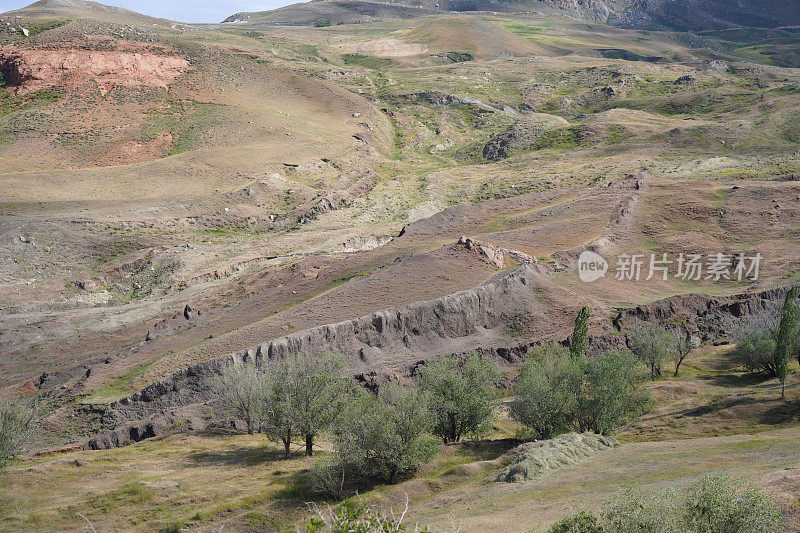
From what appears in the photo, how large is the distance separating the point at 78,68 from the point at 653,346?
427ft

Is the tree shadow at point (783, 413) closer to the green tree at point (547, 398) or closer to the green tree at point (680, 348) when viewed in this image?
the green tree at point (547, 398)

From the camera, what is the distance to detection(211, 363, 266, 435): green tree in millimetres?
40000

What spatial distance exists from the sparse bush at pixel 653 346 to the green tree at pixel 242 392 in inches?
1292

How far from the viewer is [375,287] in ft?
184

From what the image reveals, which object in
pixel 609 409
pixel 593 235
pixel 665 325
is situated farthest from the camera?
pixel 593 235

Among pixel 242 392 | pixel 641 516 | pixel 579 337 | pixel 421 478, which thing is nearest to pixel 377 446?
pixel 421 478

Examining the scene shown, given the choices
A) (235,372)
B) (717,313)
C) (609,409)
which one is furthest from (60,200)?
(717,313)

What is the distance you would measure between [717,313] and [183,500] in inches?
2103

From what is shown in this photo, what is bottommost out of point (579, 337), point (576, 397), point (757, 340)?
point (576, 397)

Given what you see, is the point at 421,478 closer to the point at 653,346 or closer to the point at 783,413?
the point at 783,413

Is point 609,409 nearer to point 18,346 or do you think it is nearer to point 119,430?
point 119,430

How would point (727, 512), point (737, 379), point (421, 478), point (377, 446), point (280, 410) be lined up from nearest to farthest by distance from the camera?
point (727, 512) < point (377, 446) < point (421, 478) < point (280, 410) < point (737, 379)

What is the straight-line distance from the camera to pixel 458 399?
1529 inches

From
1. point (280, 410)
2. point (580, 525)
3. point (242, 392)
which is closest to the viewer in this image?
point (580, 525)
